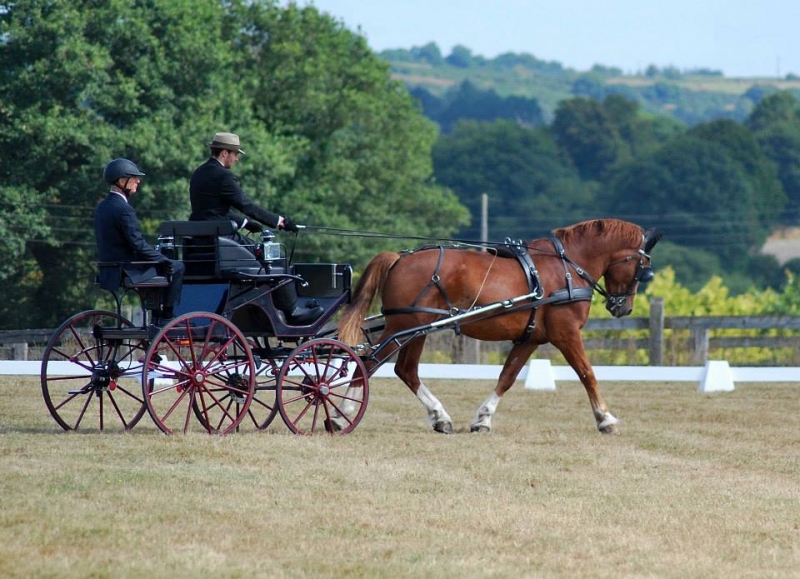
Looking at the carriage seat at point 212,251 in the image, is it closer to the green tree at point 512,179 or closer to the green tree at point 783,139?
the green tree at point 512,179

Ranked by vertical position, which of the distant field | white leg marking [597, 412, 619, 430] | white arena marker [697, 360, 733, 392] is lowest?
the distant field

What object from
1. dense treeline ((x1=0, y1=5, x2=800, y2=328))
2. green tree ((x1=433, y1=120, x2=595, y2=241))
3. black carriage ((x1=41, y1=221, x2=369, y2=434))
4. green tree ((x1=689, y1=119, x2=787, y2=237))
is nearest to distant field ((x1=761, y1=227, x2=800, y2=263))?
green tree ((x1=689, y1=119, x2=787, y2=237))

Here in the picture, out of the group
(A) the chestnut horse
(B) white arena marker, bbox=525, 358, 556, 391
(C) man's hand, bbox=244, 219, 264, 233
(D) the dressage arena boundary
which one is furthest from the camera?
(B) white arena marker, bbox=525, 358, 556, 391

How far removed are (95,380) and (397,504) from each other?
3.40 metres

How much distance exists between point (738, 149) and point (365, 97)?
59664 millimetres

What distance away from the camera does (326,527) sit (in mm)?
7793

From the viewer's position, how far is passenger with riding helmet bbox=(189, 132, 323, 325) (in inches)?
433

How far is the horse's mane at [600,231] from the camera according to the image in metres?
12.9

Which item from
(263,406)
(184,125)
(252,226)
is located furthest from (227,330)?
(184,125)

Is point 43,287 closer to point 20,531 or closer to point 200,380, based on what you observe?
point 200,380

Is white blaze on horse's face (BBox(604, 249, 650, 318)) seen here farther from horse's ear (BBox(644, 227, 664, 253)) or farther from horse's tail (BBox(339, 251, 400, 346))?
horse's tail (BBox(339, 251, 400, 346))

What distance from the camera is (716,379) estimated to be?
18.0m

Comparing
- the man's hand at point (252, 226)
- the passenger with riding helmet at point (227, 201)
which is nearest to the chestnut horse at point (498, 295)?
the passenger with riding helmet at point (227, 201)

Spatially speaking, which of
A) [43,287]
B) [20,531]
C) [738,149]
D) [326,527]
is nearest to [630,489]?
[326,527]
